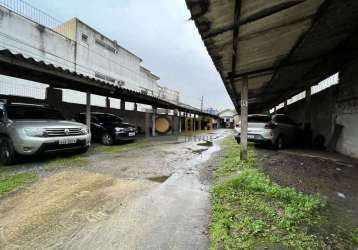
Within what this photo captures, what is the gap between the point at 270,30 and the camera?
428cm

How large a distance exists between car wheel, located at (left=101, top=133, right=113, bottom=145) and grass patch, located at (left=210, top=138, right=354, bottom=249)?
7.33 m

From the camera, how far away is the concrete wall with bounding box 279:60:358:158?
24.3 feet

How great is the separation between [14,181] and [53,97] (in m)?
7.41

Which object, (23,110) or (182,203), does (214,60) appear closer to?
(182,203)

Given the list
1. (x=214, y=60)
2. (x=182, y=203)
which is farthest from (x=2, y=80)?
(x=182, y=203)

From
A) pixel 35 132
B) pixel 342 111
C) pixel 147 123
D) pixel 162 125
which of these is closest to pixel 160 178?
pixel 35 132

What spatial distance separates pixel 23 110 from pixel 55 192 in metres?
4.18

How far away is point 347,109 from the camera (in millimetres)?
7922

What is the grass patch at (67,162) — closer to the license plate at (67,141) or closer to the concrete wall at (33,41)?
the license plate at (67,141)

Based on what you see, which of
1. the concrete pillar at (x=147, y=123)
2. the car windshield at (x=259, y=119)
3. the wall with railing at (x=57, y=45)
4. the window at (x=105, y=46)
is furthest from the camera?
the window at (x=105, y=46)

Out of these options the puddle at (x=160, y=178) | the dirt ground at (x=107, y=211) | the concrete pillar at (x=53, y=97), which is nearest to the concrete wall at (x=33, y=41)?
the concrete pillar at (x=53, y=97)

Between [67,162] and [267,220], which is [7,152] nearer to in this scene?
[67,162]

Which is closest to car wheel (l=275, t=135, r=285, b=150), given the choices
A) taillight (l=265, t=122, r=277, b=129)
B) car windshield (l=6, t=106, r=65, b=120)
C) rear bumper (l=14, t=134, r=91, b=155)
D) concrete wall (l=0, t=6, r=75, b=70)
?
taillight (l=265, t=122, r=277, b=129)

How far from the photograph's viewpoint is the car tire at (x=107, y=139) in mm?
10324
